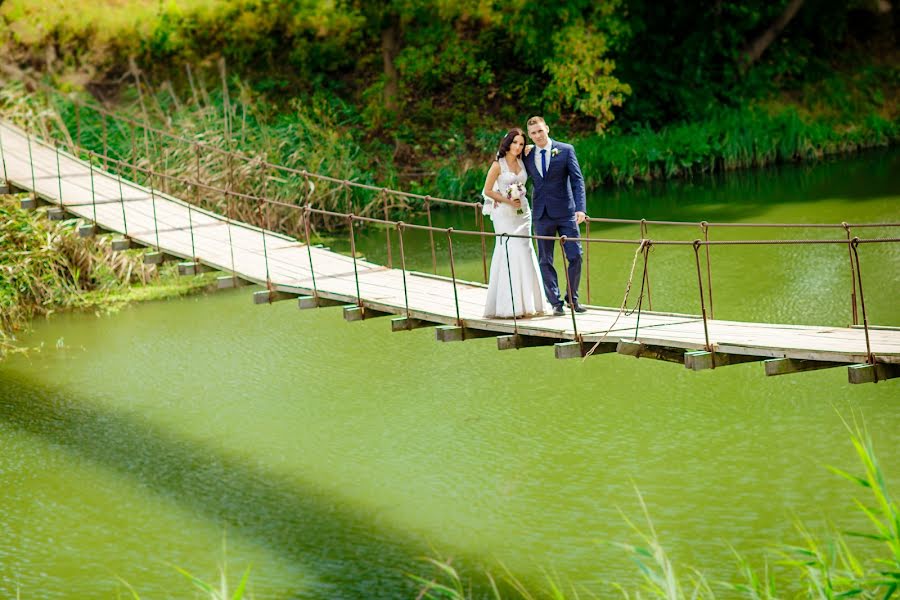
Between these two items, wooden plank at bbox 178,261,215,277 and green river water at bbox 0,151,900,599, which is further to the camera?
wooden plank at bbox 178,261,215,277

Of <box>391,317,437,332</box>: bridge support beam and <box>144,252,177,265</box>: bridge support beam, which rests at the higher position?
<box>144,252,177,265</box>: bridge support beam

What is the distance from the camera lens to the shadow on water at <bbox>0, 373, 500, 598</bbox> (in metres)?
7.04

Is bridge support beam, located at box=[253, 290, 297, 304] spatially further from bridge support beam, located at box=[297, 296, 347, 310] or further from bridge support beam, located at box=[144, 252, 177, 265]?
bridge support beam, located at box=[144, 252, 177, 265]

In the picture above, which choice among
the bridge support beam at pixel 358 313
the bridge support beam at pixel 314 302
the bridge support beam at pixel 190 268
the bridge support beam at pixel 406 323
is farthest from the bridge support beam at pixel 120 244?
the bridge support beam at pixel 406 323

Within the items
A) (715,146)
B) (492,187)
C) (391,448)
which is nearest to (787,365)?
(492,187)

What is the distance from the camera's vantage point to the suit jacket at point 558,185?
24.9 feet

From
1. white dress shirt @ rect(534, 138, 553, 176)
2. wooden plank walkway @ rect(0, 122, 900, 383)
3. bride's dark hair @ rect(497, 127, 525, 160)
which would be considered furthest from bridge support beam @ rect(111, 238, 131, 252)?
white dress shirt @ rect(534, 138, 553, 176)

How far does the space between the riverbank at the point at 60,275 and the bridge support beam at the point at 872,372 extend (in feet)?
25.6

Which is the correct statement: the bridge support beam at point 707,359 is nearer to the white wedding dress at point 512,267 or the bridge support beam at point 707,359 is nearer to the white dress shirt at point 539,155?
the white wedding dress at point 512,267

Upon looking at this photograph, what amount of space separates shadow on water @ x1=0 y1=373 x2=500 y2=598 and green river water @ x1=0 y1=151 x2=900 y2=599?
21mm

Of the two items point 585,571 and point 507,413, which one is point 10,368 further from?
point 585,571

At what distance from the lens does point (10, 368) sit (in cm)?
1165

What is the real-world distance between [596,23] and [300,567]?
13.8m

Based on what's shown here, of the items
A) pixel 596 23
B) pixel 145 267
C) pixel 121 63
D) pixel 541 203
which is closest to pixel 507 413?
pixel 541 203
